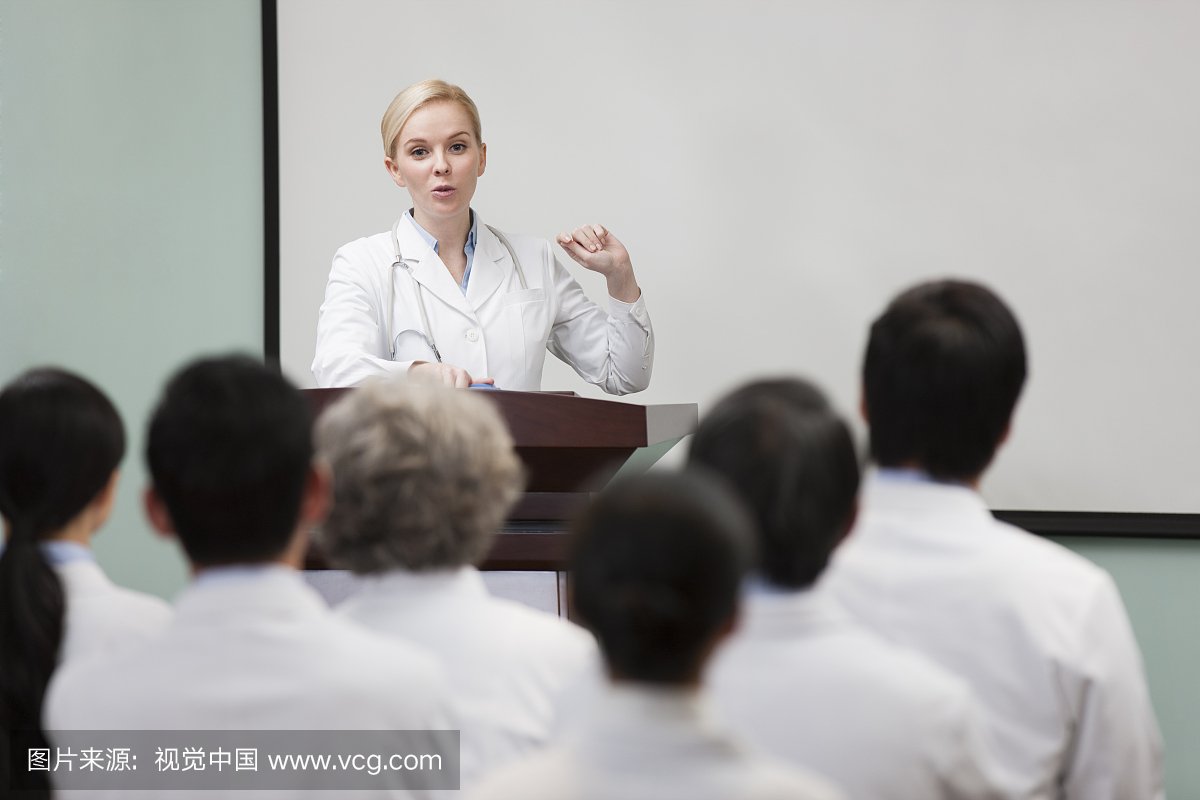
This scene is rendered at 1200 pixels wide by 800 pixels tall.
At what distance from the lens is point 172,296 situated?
2973 millimetres

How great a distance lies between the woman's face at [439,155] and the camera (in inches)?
87.4

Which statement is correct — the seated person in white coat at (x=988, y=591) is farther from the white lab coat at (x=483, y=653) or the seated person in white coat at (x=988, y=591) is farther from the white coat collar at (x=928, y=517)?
the white lab coat at (x=483, y=653)

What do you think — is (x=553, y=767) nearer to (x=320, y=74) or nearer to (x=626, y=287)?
(x=626, y=287)

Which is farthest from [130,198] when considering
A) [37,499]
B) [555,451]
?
[37,499]

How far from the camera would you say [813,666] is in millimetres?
767

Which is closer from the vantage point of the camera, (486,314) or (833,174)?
(486,314)

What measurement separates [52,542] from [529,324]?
1394 millimetres

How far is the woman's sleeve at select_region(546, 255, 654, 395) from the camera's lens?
7.61 ft

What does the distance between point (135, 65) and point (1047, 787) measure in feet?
9.35

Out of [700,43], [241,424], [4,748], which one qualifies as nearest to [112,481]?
[4,748]

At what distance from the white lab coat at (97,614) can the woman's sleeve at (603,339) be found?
1.40m

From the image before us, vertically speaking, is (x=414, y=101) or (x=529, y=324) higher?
(x=414, y=101)

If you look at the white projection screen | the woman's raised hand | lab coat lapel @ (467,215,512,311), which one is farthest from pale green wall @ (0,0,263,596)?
the woman's raised hand

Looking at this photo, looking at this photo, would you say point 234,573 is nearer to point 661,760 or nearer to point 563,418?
point 661,760
